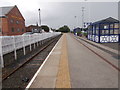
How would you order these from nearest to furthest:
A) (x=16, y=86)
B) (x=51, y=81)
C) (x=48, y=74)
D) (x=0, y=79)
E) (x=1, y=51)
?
(x=16, y=86)
(x=51, y=81)
(x=0, y=79)
(x=48, y=74)
(x=1, y=51)

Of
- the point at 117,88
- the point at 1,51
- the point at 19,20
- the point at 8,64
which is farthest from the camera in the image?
the point at 19,20

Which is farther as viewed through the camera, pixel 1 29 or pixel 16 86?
pixel 1 29

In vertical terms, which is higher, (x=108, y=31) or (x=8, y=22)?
(x=8, y=22)

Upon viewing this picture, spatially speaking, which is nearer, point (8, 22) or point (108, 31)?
point (108, 31)

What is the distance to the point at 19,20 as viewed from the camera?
4666 cm

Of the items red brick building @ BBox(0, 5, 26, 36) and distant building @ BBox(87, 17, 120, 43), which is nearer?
distant building @ BBox(87, 17, 120, 43)

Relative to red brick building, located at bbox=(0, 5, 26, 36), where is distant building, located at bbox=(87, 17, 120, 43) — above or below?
below

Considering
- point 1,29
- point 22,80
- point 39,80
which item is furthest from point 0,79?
point 1,29

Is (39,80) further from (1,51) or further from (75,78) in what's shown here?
(1,51)

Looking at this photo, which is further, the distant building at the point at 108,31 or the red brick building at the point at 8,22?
the red brick building at the point at 8,22

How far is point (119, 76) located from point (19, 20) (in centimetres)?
4910

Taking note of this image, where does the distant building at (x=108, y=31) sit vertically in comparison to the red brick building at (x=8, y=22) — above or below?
below

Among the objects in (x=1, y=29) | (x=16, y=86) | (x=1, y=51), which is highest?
(x=1, y=29)

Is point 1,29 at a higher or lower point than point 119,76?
higher
